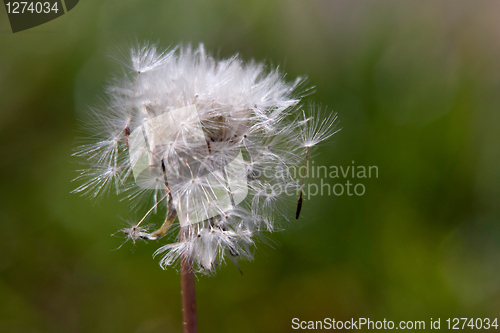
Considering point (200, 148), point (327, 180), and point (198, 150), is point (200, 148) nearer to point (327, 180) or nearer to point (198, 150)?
point (198, 150)

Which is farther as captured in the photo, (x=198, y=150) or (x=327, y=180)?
(x=327, y=180)

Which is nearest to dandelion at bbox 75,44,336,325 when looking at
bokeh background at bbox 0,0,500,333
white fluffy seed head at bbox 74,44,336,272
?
white fluffy seed head at bbox 74,44,336,272

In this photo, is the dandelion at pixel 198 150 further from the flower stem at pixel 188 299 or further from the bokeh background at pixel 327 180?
the bokeh background at pixel 327 180

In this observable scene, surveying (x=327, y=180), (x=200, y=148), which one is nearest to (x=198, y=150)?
(x=200, y=148)

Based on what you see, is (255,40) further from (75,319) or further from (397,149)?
(75,319)

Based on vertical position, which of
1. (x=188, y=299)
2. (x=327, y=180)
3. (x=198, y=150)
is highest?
(x=327, y=180)

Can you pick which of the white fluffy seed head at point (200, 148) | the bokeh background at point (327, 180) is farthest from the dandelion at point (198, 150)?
the bokeh background at point (327, 180)

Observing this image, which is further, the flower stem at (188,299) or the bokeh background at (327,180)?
the bokeh background at (327,180)
